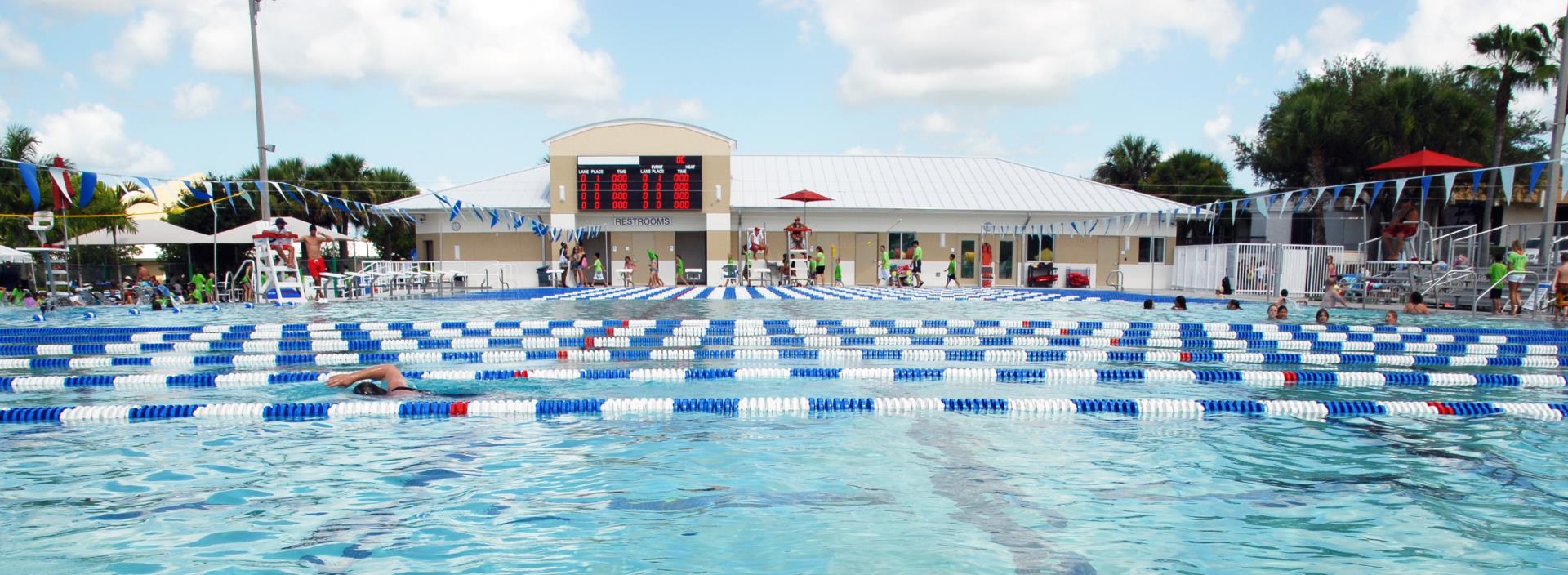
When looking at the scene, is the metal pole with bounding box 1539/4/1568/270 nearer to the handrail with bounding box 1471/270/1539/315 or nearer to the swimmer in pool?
the handrail with bounding box 1471/270/1539/315

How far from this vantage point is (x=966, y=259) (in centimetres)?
2752

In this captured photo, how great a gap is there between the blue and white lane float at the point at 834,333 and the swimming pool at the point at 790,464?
0.58 metres

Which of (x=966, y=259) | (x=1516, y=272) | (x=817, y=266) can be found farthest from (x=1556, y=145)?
(x=817, y=266)

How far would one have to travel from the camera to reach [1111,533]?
3434mm

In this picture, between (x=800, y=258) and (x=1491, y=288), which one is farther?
(x=800, y=258)

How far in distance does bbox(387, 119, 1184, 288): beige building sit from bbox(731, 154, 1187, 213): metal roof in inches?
3.8

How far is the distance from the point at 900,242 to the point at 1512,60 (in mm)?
17601

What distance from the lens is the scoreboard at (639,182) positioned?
82.2 ft

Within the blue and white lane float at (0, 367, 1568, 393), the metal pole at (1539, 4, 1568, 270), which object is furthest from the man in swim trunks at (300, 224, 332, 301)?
the metal pole at (1539, 4, 1568, 270)

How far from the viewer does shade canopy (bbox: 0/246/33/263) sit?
1645 cm

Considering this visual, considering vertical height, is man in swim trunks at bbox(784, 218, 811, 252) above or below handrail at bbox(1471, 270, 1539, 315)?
above

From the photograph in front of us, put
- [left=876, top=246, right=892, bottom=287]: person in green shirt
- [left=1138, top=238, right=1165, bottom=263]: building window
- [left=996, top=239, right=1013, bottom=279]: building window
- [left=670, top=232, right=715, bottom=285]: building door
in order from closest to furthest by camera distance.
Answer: [left=876, top=246, right=892, bottom=287]: person in green shirt < [left=996, top=239, right=1013, bottom=279]: building window < [left=1138, top=238, right=1165, bottom=263]: building window < [left=670, top=232, right=715, bottom=285]: building door

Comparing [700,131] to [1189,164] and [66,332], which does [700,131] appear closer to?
[66,332]

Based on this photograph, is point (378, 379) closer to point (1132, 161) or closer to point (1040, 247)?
point (1040, 247)
